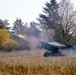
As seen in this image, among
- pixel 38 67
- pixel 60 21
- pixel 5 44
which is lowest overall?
pixel 5 44

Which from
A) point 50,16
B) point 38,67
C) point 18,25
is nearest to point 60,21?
point 50,16

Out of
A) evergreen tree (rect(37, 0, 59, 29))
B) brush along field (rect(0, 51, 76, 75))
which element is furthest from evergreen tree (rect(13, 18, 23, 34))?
brush along field (rect(0, 51, 76, 75))

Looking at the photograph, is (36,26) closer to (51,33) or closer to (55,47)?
(51,33)

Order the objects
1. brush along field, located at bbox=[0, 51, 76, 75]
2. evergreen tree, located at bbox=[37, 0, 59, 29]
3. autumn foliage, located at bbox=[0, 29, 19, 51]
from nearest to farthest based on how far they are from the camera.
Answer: brush along field, located at bbox=[0, 51, 76, 75] < autumn foliage, located at bbox=[0, 29, 19, 51] < evergreen tree, located at bbox=[37, 0, 59, 29]

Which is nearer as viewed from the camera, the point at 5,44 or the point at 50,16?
the point at 5,44

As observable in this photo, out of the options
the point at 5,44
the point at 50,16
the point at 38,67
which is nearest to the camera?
the point at 38,67

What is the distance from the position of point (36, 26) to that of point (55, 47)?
33714 mm

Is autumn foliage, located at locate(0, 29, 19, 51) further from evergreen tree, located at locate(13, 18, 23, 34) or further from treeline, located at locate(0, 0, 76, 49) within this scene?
evergreen tree, located at locate(13, 18, 23, 34)

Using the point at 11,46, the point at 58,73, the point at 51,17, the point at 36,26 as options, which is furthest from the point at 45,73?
the point at 36,26

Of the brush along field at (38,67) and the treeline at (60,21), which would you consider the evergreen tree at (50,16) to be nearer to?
the treeline at (60,21)

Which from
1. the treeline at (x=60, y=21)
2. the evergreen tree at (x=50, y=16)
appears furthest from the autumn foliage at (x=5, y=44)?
the evergreen tree at (x=50, y=16)

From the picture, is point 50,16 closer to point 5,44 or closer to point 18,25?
point 5,44

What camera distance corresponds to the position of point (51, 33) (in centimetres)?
5891

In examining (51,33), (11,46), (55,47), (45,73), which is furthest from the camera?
(51,33)
